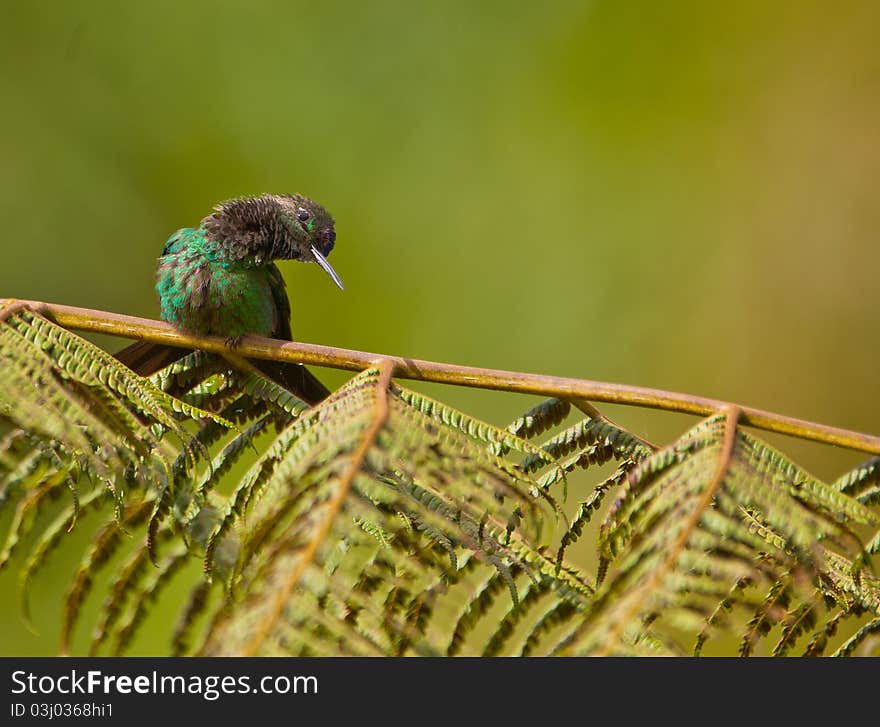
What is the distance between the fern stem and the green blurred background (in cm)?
404

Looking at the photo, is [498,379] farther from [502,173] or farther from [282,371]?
[502,173]

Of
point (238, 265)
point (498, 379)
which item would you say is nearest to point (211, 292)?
point (238, 265)

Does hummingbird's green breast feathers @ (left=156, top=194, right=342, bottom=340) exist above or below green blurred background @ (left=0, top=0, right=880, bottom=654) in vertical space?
below

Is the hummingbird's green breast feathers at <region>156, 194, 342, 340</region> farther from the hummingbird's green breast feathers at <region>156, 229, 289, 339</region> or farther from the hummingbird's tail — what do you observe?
the hummingbird's tail

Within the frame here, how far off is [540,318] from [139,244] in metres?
3.24

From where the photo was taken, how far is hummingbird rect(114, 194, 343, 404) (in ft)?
10.8

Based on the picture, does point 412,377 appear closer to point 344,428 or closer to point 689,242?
point 344,428

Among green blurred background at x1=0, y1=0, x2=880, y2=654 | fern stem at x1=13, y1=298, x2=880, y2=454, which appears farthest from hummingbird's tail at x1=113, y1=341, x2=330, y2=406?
green blurred background at x1=0, y1=0, x2=880, y2=654

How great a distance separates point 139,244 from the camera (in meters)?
7.88

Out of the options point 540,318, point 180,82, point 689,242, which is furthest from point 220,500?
point 180,82

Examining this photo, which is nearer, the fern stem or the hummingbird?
the fern stem

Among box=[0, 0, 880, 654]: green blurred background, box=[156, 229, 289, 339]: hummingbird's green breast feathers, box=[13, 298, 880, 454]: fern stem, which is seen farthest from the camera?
box=[0, 0, 880, 654]: green blurred background

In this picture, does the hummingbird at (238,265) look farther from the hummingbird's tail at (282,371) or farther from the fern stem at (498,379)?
the fern stem at (498,379)

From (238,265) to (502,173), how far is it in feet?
14.3
